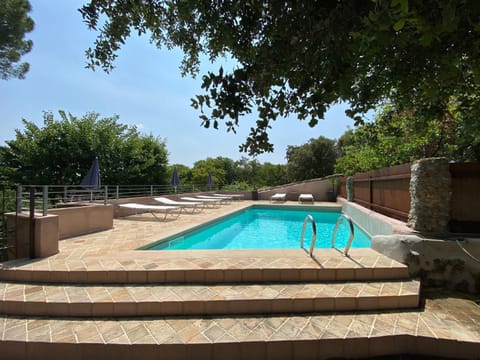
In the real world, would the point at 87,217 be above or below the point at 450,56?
below

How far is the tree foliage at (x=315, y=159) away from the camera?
85.7ft

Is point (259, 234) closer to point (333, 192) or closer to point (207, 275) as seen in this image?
point (207, 275)

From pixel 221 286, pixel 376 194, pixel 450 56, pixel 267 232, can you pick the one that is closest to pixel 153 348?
pixel 221 286

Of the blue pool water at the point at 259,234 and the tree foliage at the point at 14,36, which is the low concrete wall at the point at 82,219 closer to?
the blue pool water at the point at 259,234

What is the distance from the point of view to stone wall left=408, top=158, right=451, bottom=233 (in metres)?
4.07

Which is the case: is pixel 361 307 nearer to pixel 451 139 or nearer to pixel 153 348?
pixel 153 348

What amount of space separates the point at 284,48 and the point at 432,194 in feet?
13.0

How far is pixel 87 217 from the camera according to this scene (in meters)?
6.71

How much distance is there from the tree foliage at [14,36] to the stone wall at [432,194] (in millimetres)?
13019

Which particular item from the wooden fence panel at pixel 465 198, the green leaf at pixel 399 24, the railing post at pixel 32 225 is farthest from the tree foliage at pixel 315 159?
the green leaf at pixel 399 24

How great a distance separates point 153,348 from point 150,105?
1245 cm

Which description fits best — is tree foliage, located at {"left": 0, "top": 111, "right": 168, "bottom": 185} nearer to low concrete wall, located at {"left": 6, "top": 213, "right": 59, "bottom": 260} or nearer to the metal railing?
the metal railing

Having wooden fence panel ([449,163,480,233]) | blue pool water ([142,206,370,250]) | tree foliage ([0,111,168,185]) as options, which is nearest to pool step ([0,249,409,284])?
wooden fence panel ([449,163,480,233])

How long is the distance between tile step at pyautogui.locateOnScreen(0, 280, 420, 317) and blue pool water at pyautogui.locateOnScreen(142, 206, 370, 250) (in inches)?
91.1
